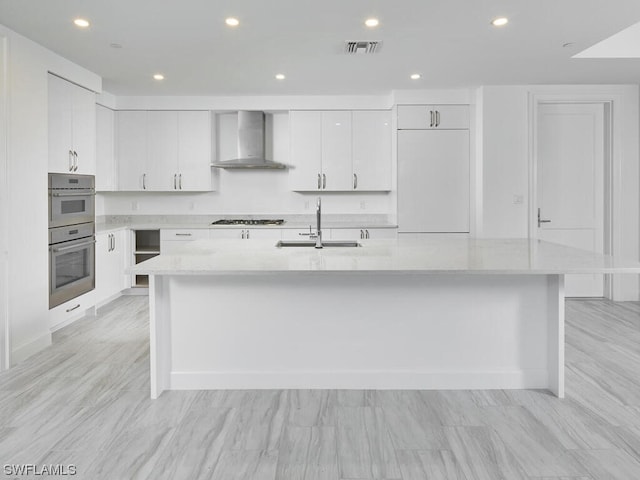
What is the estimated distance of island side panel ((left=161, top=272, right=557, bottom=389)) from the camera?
116 inches

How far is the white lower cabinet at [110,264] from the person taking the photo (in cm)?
509

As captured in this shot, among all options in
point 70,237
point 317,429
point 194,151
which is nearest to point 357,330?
point 317,429

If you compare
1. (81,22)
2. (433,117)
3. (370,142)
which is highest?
(81,22)

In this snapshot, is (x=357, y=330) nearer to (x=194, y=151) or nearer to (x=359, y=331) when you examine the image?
(x=359, y=331)

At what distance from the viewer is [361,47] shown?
13.0 ft

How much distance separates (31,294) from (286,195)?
3340mm

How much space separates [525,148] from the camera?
214 inches

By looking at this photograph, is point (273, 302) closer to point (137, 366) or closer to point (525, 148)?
point (137, 366)

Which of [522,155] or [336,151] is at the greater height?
[336,151]

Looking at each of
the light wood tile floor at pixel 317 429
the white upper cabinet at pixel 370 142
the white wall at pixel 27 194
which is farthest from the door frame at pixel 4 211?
the white upper cabinet at pixel 370 142

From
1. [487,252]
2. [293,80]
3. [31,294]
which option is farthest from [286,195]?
[487,252]

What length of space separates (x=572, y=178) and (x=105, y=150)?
533 centimetres

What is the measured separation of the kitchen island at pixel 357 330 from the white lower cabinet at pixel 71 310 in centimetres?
170

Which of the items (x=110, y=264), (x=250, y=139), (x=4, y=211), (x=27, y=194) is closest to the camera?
(x=4, y=211)
